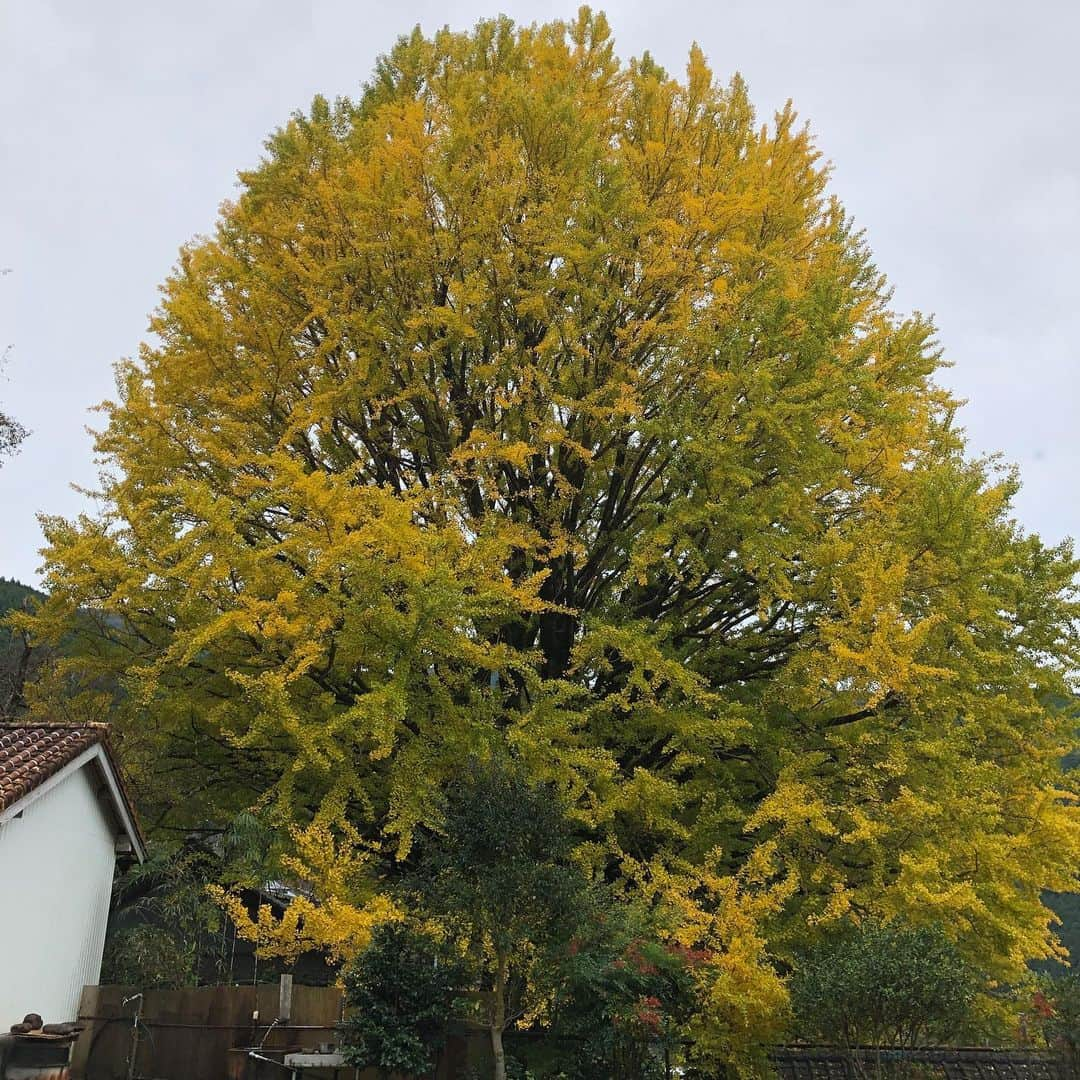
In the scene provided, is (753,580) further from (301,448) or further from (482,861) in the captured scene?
(301,448)

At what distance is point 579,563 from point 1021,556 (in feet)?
18.1

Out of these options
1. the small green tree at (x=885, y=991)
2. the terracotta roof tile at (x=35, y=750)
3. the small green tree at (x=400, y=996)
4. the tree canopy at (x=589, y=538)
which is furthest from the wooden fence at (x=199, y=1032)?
the small green tree at (x=885, y=991)

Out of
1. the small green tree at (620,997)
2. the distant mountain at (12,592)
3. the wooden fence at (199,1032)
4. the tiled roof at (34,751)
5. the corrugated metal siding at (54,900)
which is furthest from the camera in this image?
the distant mountain at (12,592)

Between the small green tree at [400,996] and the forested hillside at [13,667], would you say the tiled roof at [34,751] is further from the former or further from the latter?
the small green tree at [400,996]

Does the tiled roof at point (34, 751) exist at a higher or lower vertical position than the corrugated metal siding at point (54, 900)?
higher

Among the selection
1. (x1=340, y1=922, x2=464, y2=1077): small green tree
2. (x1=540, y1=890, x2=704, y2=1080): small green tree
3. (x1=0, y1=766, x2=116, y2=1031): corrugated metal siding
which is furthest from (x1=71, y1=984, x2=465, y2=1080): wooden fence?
(x1=540, y1=890, x2=704, y2=1080): small green tree

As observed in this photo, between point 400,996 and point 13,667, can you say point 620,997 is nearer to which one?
point 400,996

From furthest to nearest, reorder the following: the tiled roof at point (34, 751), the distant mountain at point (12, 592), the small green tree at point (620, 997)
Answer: the distant mountain at point (12, 592)
the tiled roof at point (34, 751)
the small green tree at point (620, 997)

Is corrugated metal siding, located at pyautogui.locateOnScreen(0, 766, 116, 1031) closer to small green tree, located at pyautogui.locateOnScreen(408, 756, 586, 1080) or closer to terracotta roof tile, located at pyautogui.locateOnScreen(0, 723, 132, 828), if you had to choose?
terracotta roof tile, located at pyautogui.locateOnScreen(0, 723, 132, 828)

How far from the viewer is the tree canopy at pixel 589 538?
349 inches

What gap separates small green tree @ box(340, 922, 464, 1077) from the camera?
25.7ft

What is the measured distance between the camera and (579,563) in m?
11.6

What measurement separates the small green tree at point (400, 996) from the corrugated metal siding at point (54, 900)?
124 inches

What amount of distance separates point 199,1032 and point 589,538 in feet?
24.1
